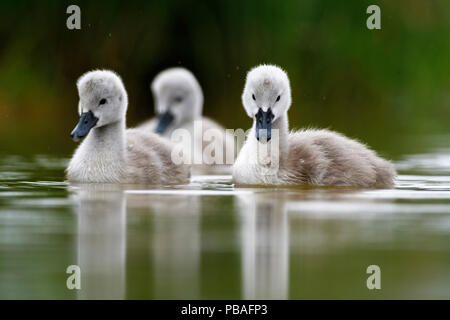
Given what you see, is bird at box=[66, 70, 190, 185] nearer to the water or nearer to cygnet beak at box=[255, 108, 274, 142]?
the water

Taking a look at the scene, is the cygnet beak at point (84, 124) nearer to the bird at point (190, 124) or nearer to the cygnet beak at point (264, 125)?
the cygnet beak at point (264, 125)

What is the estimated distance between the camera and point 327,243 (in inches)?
225

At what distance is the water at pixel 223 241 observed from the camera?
4.77 meters

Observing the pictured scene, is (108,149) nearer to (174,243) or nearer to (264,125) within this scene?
(264,125)

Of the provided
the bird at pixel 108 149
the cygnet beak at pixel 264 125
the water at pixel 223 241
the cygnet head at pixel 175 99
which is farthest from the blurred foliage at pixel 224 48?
the water at pixel 223 241

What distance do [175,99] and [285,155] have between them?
4333 mm

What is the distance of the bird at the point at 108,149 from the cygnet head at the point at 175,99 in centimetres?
318

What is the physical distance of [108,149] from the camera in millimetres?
8742

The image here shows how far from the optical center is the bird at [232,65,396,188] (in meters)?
8.23

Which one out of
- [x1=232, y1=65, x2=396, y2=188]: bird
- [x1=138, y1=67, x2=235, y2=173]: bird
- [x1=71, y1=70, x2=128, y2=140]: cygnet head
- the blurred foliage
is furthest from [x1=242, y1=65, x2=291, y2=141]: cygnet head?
the blurred foliage

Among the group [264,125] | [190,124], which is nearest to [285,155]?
[264,125]

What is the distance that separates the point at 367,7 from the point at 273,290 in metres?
10.2

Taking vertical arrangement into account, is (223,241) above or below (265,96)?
below

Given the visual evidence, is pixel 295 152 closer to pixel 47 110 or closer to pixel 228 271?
pixel 228 271
